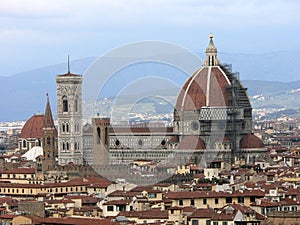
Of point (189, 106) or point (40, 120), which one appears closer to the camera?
point (189, 106)

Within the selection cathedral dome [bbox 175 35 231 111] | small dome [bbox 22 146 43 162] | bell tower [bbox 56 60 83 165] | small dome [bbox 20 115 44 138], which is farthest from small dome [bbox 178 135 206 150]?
small dome [bbox 20 115 44 138]

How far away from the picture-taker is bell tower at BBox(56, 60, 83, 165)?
113m

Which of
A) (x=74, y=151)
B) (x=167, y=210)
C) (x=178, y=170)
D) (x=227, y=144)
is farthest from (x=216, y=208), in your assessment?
(x=74, y=151)

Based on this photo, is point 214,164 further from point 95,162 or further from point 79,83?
point 79,83

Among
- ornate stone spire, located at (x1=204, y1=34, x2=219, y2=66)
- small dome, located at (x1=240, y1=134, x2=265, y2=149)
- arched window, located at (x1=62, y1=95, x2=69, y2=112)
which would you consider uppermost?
ornate stone spire, located at (x1=204, y1=34, x2=219, y2=66)

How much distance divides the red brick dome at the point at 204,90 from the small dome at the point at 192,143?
246 centimetres

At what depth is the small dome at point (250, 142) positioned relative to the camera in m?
104

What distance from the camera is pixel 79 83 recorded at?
115 m

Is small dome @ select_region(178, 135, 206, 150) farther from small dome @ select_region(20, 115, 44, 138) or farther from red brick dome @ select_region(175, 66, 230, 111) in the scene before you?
small dome @ select_region(20, 115, 44, 138)

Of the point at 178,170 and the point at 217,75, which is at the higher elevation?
the point at 217,75

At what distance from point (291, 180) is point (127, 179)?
358 inches

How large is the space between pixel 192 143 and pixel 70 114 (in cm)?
1188

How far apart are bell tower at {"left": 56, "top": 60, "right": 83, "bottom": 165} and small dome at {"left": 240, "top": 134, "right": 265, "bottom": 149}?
13.6 m

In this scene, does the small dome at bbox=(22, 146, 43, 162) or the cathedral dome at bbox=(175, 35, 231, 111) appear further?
the small dome at bbox=(22, 146, 43, 162)
